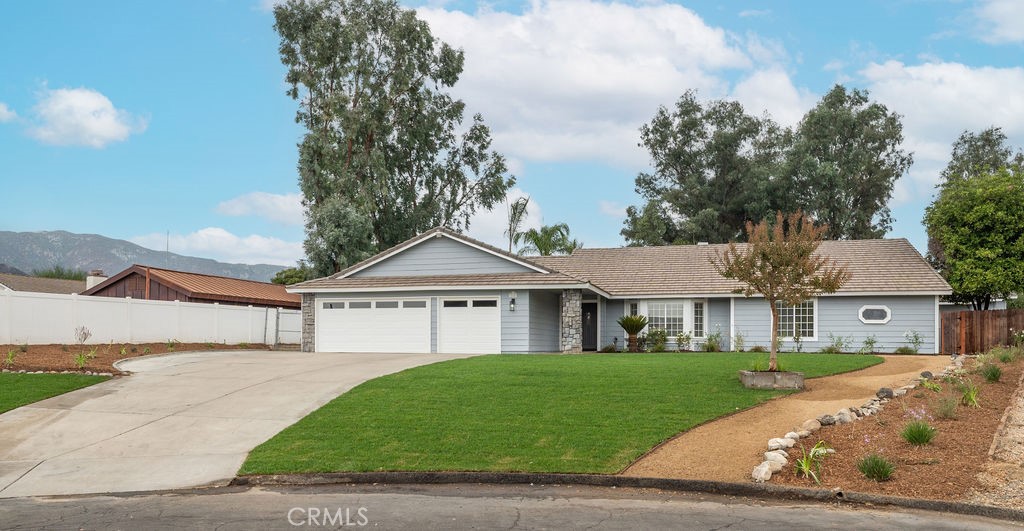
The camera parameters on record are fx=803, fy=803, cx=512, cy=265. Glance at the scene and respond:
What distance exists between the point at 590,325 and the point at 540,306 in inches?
171

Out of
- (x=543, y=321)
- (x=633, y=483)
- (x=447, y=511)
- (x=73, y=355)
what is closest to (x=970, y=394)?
(x=633, y=483)

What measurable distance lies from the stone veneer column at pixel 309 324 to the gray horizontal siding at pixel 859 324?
14.9 m

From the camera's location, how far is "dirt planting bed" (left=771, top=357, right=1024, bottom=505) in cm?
919

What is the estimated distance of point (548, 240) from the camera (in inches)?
1778

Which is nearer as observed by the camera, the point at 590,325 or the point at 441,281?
the point at 441,281

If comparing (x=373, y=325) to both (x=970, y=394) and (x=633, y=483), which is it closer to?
(x=633, y=483)

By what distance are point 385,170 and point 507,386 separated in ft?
88.2

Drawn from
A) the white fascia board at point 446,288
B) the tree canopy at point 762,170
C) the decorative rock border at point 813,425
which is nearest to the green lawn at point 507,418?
the decorative rock border at point 813,425

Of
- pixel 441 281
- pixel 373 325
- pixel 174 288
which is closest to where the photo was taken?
pixel 441 281

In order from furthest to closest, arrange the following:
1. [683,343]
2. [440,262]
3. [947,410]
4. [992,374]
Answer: [683,343], [440,262], [992,374], [947,410]

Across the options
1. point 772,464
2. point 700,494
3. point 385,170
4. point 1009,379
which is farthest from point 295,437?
point 385,170

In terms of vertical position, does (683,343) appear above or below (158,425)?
above

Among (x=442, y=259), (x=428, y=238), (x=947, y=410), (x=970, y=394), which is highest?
(x=428, y=238)

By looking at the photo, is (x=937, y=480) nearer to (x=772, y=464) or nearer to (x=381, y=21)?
(x=772, y=464)
